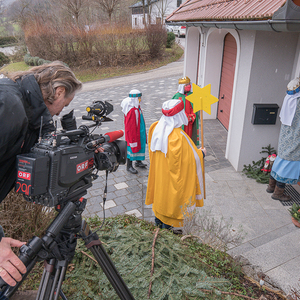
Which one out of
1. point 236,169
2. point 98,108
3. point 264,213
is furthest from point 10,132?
point 236,169

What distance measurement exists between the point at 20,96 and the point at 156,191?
265cm

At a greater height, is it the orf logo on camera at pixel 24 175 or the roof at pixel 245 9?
the roof at pixel 245 9

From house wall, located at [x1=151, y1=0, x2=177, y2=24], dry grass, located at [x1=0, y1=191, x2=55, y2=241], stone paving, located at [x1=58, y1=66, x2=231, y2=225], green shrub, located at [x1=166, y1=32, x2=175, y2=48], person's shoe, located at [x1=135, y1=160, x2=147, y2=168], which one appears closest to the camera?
dry grass, located at [x1=0, y1=191, x2=55, y2=241]

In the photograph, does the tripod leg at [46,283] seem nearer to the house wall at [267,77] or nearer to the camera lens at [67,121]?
the camera lens at [67,121]

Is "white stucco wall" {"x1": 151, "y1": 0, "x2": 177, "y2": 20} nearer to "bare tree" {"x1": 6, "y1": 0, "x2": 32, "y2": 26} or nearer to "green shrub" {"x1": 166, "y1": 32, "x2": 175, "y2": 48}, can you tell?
"green shrub" {"x1": 166, "y1": 32, "x2": 175, "y2": 48}

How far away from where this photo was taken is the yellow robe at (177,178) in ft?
12.1

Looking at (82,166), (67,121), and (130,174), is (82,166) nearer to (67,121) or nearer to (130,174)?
(67,121)

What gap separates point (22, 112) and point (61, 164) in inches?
14.4

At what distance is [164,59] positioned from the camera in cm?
2322

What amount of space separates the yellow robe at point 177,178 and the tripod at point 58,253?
1.82 metres

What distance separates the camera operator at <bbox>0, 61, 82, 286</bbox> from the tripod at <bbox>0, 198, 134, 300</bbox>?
4.3 inches

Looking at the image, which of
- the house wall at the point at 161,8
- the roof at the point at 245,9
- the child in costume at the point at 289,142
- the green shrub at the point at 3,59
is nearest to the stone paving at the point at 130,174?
the child in costume at the point at 289,142

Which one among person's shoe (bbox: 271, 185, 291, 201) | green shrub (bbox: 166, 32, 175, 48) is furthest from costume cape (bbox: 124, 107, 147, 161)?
green shrub (bbox: 166, 32, 175, 48)

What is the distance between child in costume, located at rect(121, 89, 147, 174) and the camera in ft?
19.3
